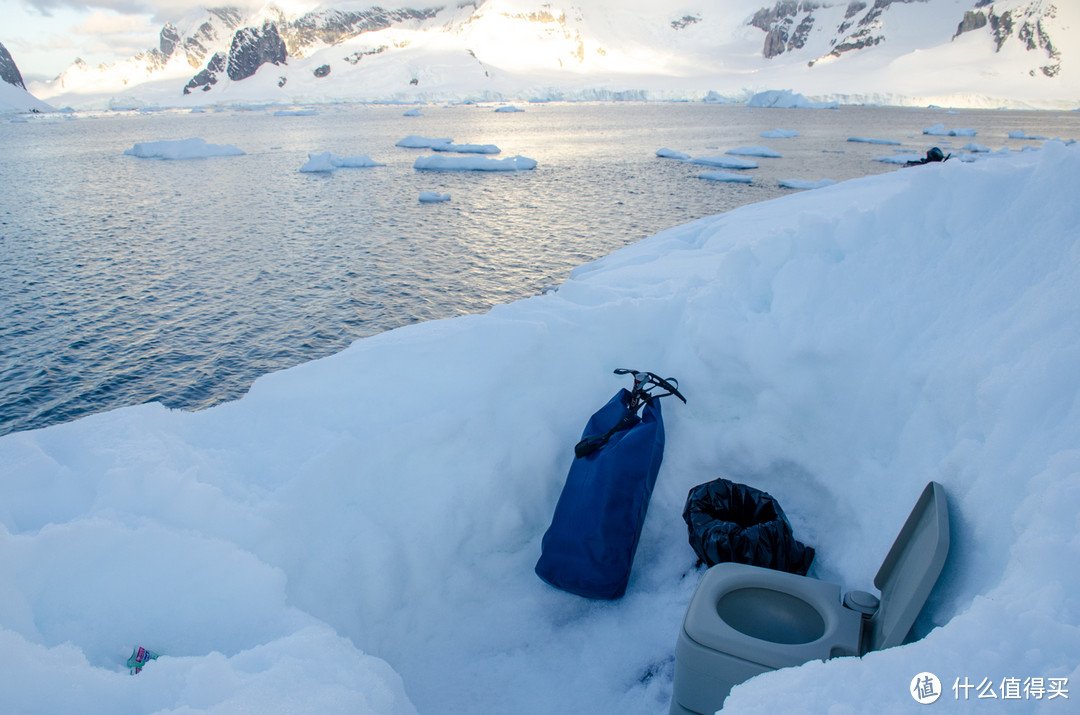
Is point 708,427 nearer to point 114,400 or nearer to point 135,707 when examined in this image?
point 135,707

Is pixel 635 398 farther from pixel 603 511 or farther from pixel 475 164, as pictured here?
pixel 475 164

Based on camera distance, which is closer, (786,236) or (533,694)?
(533,694)

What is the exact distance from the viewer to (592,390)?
135 inches

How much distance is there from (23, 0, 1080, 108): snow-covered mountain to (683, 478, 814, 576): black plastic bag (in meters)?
71.0

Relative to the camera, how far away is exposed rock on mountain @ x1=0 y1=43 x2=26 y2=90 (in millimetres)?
92500

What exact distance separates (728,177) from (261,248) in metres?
14.0

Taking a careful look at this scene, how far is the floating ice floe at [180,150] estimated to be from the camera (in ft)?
82.8

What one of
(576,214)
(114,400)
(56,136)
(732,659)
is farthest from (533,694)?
(56,136)

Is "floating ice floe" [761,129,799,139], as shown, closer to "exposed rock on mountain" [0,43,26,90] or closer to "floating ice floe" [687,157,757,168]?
"floating ice floe" [687,157,757,168]

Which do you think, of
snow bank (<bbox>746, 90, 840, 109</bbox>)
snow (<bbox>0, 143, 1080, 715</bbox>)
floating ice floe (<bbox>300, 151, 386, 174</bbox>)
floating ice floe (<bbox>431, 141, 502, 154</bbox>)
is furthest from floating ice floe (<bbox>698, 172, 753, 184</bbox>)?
snow bank (<bbox>746, 90, 840, 109</bbox>)

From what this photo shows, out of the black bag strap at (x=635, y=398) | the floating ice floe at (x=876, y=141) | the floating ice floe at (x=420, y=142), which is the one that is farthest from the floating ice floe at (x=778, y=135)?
the black bag strap at (x=635, y=398)

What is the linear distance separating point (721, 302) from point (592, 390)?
94 cm

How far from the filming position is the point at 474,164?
21969 mm

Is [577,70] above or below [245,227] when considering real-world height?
above
